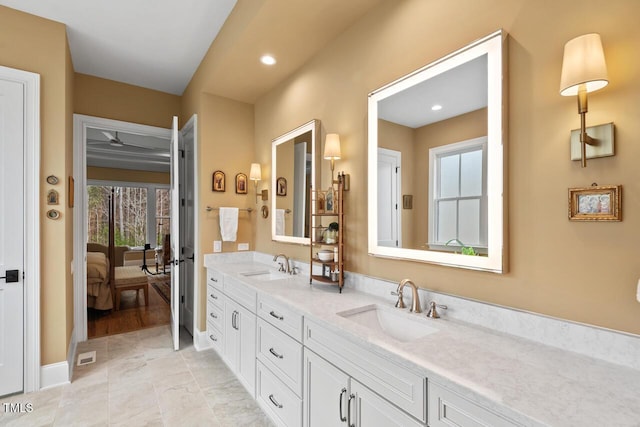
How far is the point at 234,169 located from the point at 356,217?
1856 millimetres

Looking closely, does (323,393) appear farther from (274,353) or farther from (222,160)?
(222,160)

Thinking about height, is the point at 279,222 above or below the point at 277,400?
above

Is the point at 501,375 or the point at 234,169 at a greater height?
the point at 234,169

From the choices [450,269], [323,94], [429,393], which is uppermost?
[323,94]

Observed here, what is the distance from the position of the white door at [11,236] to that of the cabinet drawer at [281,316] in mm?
1926

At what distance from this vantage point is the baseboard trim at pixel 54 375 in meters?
2.46

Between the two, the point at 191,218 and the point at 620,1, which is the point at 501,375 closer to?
the point at 620,1

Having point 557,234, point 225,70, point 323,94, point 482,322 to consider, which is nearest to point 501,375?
point 482,322

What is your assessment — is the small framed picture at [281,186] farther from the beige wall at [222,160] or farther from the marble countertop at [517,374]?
the marble countertop at [517,374]

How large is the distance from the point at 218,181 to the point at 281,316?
195cm

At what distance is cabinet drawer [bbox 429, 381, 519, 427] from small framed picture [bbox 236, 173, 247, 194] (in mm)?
2886

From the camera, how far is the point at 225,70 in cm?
280

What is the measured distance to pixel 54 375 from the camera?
2.50 m

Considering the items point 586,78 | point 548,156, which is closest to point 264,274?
point 548,156
